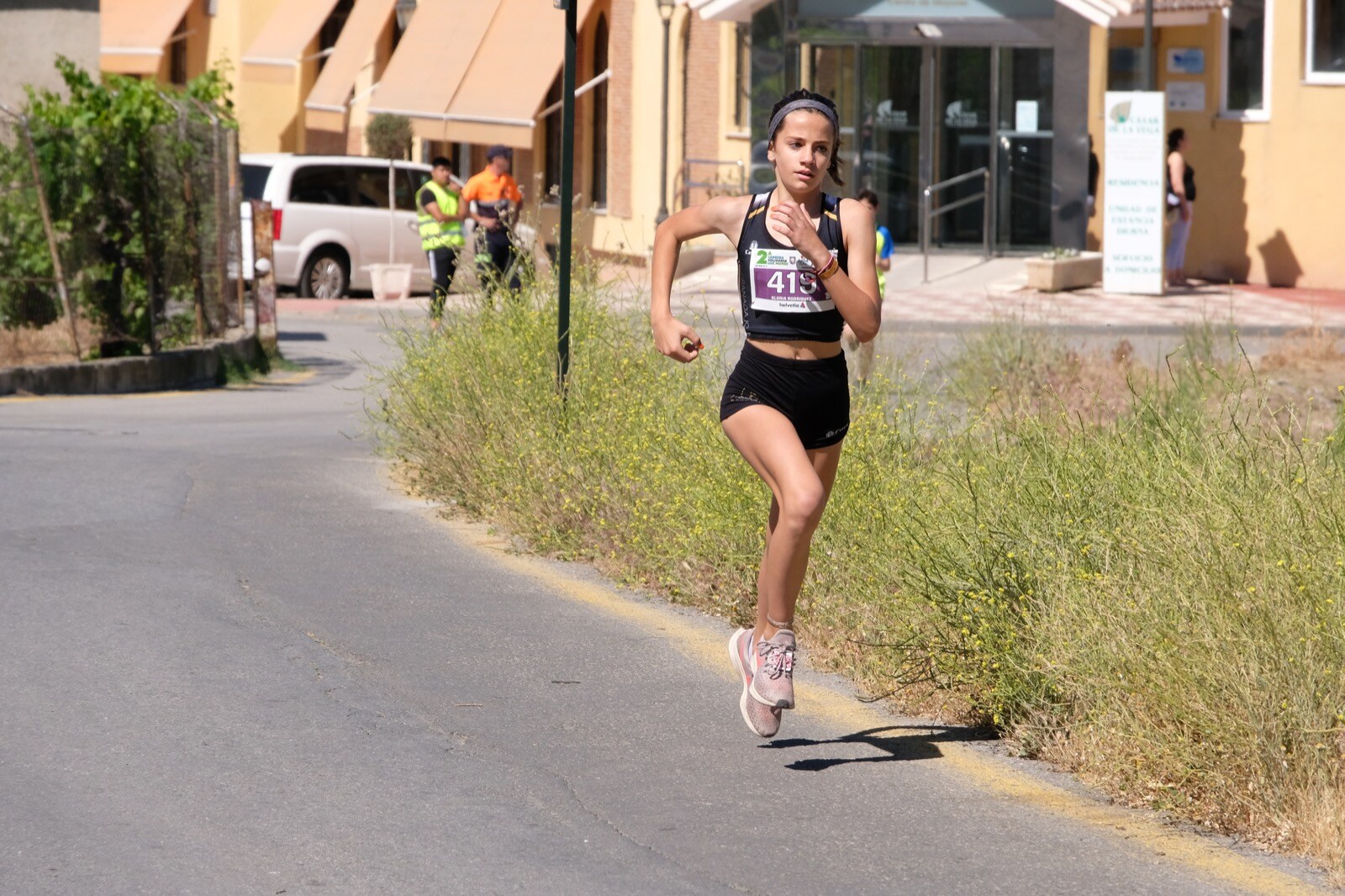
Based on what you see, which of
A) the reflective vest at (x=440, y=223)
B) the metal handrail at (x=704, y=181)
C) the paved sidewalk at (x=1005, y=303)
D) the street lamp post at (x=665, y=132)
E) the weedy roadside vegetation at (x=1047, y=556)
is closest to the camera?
the weedy roadside vegetation at (x=1047, y=556)

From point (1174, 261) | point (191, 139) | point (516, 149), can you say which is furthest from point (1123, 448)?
point (516, 149)

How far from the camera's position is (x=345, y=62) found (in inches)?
1500

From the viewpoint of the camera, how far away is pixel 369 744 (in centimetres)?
554

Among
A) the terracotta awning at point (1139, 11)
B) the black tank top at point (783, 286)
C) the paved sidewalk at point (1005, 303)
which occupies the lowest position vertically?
the paved sidewalk at point (1005, 303)

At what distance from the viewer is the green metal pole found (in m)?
9.26

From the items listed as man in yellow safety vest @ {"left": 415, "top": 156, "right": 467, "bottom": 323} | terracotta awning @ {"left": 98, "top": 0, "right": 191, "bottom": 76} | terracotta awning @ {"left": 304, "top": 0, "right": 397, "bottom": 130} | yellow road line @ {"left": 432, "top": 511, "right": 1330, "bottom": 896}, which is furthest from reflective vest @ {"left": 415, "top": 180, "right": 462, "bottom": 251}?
terracotta awning @ {"left": 98, "top": 0, "right": 191, "bottom": 76}

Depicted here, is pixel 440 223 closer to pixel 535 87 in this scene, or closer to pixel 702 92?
pixel 702 92

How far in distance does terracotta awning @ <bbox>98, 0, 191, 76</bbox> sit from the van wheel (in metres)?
18.4

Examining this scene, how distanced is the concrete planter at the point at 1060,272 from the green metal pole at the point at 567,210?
1568 centimetres

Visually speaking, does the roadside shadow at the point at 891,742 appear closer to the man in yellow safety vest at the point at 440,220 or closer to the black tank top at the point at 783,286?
the black tank top at the point at 783,286

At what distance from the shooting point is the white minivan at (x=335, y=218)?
84.9 ft

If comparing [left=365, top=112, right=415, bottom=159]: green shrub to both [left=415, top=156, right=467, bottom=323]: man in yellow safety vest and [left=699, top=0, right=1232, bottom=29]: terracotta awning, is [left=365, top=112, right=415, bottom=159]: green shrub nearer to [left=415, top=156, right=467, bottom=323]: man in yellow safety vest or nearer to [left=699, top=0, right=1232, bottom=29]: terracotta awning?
[left=699, top=0, right=1232, bottom=29]: terracotta awning

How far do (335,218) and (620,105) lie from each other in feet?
22.8

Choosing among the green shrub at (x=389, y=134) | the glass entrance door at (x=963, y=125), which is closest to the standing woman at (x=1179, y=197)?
the glass entrance door at (x=963, y=125)
